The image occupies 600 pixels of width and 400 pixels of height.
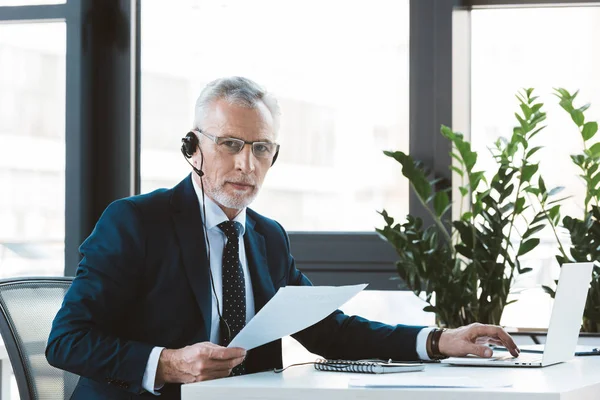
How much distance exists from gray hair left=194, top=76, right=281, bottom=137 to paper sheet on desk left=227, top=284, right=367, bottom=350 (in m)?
0.65

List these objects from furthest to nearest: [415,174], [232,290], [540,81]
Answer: [540,81]
[415,174]
[232,290]

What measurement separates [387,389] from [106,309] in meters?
0.78

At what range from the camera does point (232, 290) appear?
2223 mm

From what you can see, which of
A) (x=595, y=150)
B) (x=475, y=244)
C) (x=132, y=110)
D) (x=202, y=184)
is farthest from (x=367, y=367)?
(x=132, y=110)

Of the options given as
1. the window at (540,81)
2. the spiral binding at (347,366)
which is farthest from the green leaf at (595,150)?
the spiral binding at (347,366)

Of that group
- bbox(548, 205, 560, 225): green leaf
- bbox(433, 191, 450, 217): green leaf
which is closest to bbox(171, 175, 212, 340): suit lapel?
bbox(433, 191, 450, 217): green leaf

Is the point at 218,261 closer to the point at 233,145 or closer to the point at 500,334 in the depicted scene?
the point at 233,145

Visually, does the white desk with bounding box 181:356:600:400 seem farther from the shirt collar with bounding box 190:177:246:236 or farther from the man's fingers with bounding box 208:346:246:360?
the shirt collar with bounding box 190:177:246:236

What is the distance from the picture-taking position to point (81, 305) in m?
2.01

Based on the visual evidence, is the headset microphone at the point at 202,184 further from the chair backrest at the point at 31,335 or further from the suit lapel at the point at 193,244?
the chair backrest at the point at 31,335

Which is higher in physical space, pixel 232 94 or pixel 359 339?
pixel 232 94

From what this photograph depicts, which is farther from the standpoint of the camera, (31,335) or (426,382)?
(31,335)

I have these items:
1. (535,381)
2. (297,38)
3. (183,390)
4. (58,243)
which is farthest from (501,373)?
(58,243)

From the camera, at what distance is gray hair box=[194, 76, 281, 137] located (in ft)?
7.45
